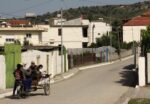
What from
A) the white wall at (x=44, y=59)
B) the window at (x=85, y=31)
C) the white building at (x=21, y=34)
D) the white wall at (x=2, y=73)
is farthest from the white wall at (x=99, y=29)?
the white wall at (x=2, y=73)

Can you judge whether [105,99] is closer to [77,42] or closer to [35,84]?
[35,84]

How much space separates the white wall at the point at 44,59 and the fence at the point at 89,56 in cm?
1212

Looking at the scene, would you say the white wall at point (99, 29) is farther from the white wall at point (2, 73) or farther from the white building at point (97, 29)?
the white wall at point (2, 73)

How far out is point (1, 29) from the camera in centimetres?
8562

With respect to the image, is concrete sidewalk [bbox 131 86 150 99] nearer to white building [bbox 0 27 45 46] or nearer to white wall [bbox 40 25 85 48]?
white building [bbox 0 27 45 46]

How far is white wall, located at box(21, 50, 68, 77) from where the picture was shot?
34406mm

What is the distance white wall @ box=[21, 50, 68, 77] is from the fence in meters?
12.1

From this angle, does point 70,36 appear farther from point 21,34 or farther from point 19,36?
point 19,36

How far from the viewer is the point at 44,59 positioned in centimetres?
4047

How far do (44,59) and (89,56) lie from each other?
31.9 metres

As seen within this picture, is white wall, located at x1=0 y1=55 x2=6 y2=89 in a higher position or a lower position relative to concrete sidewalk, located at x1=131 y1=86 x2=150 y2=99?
higher

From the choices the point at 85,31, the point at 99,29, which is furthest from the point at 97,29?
the point at 85,31

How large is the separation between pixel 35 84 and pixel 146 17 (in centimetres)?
10133

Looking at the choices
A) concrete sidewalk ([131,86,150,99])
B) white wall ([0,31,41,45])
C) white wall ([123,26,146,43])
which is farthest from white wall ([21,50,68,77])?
white wall ([123,26,146,43])
